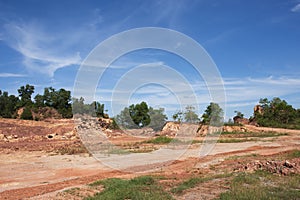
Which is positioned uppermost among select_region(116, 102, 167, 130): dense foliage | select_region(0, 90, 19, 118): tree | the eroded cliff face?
select_region(0, 90, 19, 118): tree

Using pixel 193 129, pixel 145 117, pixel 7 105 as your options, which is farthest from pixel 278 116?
pixel 7 105

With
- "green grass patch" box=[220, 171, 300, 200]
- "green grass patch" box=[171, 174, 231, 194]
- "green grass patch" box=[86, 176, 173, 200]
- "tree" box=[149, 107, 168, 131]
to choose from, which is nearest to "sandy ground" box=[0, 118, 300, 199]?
"green grass patch" box=[86, 176, 173, 200]

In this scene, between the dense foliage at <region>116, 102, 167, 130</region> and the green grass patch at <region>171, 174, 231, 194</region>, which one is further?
the dense foliage at <region>116, 102, 167, 130</region>

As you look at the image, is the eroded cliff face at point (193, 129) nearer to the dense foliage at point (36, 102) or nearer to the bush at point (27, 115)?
the dense foliage at point (36, 102)

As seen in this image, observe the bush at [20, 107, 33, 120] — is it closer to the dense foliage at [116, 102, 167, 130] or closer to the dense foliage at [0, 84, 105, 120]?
the dense foliage at [0, 84, 105, 120]

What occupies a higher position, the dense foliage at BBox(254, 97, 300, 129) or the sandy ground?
the dense foliage at BBox(254, 97, 300, 129)

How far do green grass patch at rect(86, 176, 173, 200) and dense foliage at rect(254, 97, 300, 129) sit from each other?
157ft

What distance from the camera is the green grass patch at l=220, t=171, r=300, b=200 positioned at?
7.48m

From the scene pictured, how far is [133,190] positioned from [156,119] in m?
34.2

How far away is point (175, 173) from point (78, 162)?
6.64m

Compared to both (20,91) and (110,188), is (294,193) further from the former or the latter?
(20,91)

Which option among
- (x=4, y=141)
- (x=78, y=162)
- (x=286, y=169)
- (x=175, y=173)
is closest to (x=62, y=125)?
(x=4, y=141)

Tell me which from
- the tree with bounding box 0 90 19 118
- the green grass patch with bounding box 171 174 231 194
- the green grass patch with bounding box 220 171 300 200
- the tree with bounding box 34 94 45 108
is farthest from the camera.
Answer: the tree with bounding box 34 94 45 108

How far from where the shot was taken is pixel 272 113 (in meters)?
57.2
